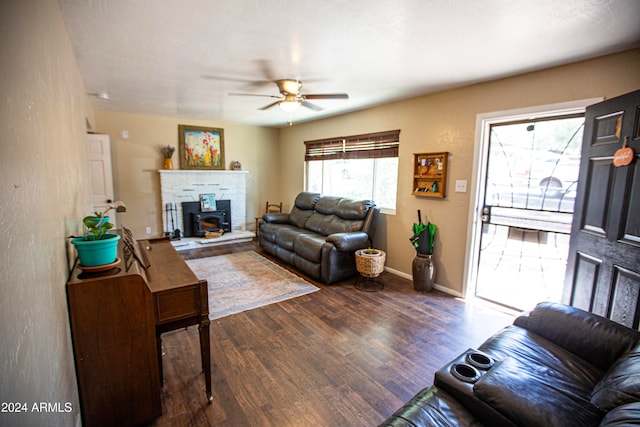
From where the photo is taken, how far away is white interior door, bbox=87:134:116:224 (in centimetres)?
421

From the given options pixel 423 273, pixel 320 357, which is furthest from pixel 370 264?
pixel 320 357

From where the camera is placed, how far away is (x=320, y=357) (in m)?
2.36

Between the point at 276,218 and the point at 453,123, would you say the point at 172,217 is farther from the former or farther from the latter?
the point at 453,123

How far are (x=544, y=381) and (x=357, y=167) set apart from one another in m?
3.99

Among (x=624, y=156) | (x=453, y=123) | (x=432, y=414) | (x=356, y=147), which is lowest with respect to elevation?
(x=432, y=414)

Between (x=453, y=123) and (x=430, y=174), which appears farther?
(x=430, y=174)

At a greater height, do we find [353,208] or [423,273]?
[353,208]

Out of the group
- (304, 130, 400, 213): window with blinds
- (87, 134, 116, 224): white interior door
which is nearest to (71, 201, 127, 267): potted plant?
(87, 134, 116, 224): white interior door

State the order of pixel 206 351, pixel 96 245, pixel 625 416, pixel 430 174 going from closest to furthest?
pixel 625 416 < pixel 96 245 < pixel 206 351 < pixel 430 174

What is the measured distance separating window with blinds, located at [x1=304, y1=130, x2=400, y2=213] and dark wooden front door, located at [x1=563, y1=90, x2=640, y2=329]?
218 cm

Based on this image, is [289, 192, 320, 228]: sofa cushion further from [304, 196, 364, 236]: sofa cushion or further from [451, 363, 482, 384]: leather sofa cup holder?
[451, 363, 482, 384]: leather sofa cup holder

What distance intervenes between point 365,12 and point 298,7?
1.34 ft

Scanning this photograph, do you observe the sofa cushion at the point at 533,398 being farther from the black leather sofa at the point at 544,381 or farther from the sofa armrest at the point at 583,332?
the sofa armrest at the point at 583,332

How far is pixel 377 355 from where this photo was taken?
2.39 m
